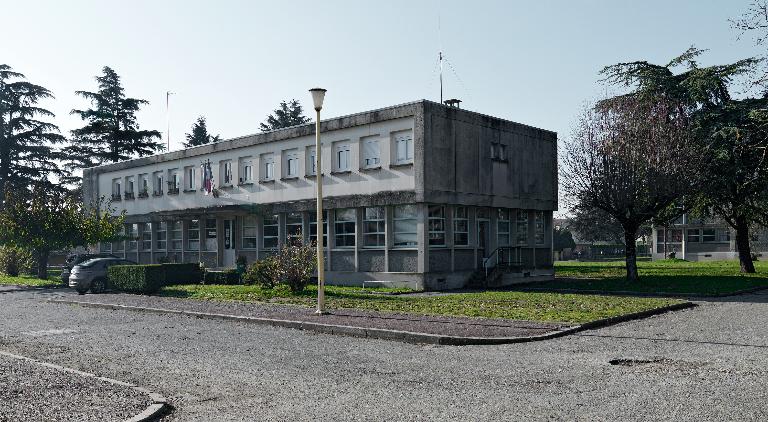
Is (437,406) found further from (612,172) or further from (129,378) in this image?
(612,172)

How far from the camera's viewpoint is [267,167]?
113 feet

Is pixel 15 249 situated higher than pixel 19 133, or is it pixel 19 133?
pixel 19 133

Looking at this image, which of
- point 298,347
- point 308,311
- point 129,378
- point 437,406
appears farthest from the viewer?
point 308,311

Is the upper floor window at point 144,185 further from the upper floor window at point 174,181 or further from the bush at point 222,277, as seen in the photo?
the bush at point 222,277

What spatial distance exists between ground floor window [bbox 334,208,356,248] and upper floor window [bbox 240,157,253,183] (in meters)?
6.91

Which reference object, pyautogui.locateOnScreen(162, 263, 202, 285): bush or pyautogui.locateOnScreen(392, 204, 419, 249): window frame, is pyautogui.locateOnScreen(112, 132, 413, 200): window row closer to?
pyautogui.locateOnScreen(392, 204, 419, 249): window frame

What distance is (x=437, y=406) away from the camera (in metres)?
8.05

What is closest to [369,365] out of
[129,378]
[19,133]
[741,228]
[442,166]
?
[129,378]

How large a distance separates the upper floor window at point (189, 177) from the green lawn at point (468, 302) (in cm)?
1273

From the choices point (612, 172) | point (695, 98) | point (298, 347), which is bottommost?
point (298, 347)

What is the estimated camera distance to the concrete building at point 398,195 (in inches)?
1085

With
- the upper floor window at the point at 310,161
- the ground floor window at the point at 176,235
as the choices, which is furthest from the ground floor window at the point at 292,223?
the ground floor window at the point at 176,235

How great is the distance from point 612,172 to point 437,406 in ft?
73.2

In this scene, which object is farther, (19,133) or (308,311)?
(19,133)
